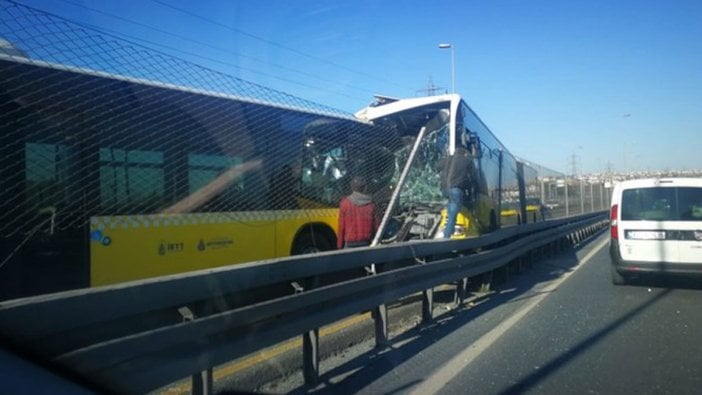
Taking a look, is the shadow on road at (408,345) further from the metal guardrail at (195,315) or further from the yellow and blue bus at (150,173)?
the yellow and blue bus at (150,173)

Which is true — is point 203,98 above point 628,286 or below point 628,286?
above

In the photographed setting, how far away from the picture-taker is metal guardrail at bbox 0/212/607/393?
288 centimetres

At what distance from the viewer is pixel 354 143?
9148mm

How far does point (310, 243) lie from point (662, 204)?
5951mm

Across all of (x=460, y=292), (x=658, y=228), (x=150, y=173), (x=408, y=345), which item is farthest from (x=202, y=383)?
(x=658, y=228)

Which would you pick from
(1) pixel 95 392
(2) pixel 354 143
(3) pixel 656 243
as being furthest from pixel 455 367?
(3) pixel 656 243

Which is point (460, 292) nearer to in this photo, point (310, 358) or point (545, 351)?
point (545, 351)

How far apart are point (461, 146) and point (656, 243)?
11.4 ft

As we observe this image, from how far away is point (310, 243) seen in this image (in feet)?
34.9

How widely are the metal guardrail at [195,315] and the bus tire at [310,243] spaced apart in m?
4.08

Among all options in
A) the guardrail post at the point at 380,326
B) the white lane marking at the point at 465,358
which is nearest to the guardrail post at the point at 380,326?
the guardrail post at the point at 380,326

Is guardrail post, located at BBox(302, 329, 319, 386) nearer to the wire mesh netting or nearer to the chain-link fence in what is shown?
the wire mesh netting

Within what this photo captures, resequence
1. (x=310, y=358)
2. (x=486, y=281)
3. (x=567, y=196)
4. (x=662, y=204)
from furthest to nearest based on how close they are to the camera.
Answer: (x=567, y=196), (x=486, y=281), (x=662, y=204), (x=310, y=358)

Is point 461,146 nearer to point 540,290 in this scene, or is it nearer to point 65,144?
point 540,290
